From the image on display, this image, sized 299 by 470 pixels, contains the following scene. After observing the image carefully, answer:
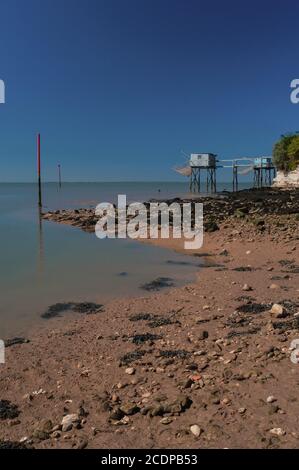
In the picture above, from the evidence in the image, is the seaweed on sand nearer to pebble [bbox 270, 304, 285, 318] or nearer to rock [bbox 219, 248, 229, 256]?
pebble [bbox 270, 304, 285, 318]

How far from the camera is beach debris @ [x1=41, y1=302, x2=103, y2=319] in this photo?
28.2 feet

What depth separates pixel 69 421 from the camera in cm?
437

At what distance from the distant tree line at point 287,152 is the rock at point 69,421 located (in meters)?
55.5

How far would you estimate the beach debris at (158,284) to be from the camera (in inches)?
412

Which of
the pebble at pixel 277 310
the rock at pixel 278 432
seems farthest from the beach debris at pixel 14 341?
the rock at pixel 278 432

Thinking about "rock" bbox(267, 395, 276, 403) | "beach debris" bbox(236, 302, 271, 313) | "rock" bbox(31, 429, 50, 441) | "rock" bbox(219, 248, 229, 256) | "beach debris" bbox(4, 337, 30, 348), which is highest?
"rock" bbox(219, 248, 229, 256)

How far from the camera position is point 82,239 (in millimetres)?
19812

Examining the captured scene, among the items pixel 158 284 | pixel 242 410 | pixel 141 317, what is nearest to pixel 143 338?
pixel 141 317

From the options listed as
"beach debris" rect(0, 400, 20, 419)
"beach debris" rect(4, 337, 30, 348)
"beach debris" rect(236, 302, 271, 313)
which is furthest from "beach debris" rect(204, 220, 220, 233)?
"beach debris" rect(0, 400, 20, 419)

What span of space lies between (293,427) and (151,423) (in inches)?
55.7

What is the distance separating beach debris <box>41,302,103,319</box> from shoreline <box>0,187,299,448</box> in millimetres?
297

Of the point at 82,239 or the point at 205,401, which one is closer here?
the point at 205,401

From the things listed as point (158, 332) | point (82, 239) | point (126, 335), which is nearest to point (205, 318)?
point (158, 332)
